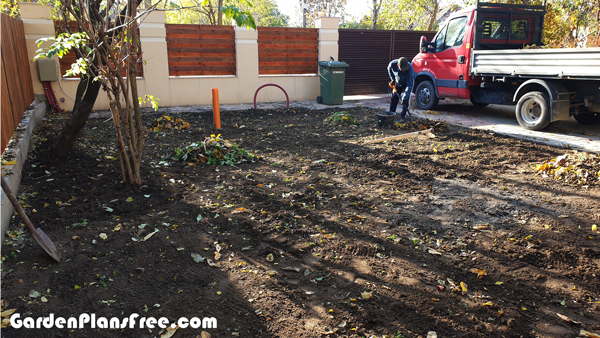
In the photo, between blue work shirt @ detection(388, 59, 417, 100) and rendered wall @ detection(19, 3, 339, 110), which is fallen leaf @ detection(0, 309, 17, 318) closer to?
blue work shirt @ detection(388, 59, 417, 100)

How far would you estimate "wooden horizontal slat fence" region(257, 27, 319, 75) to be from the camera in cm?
1309

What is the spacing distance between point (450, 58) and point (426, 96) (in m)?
1.45

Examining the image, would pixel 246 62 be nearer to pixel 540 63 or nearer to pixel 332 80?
pixel 332 80

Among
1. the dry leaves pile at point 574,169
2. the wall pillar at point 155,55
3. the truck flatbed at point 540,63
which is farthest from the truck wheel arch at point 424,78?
the wall pillar at point 155,55

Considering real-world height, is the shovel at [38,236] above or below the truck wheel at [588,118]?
below

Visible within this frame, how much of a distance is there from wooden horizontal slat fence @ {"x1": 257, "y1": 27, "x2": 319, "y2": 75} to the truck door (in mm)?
4281

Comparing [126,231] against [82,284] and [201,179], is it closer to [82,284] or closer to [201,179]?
[82,284]

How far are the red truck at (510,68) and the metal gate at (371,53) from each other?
3534 millimetres

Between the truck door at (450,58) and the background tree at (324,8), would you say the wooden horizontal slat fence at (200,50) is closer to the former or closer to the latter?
the truck door at (450,58)

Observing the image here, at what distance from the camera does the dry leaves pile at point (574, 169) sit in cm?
538

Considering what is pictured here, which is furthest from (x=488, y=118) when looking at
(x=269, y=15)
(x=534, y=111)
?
(x=269, y=15)

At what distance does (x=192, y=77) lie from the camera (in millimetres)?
12289

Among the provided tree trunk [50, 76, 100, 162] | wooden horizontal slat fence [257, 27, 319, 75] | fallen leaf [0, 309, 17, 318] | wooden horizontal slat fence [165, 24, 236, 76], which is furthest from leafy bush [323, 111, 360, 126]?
fallen leaf [0, 309, 17, 318]

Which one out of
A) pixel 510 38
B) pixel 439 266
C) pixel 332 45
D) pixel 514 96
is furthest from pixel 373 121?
pixel 439 266
